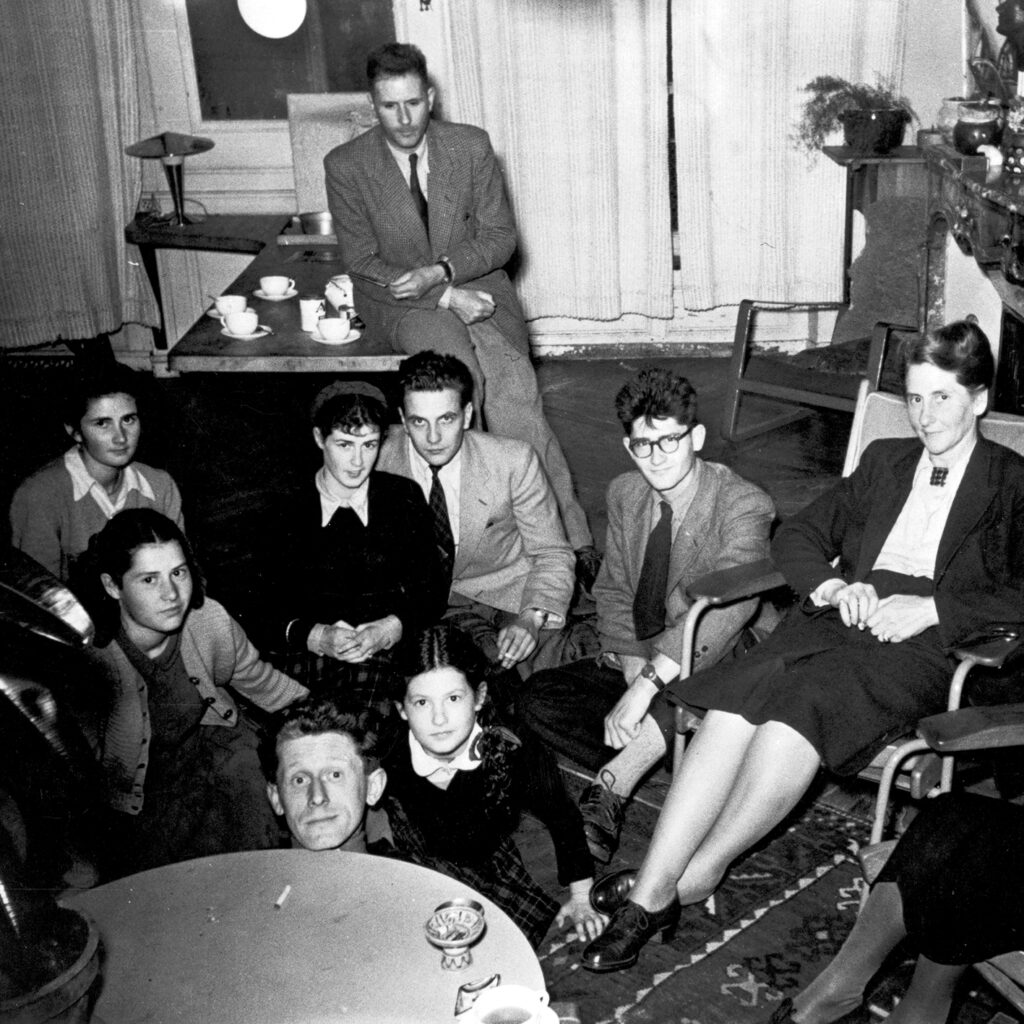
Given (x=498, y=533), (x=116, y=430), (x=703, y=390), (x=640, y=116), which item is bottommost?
(x=703, y=390)

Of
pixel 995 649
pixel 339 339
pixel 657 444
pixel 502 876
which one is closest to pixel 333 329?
pixel 339 339

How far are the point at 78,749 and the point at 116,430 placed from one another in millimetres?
1672

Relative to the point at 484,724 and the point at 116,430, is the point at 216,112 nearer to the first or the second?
the point at 116,430

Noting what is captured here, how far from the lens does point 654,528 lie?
2.97 m

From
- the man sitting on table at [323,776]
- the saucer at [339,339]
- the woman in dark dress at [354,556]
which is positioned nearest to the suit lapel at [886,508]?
the woman in dark dress at [354,556]

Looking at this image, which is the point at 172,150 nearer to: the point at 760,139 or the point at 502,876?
the point at 760,139

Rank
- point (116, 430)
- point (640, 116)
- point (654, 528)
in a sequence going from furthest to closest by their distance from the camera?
point (640, 116), point (116, 430), point (654, 528)

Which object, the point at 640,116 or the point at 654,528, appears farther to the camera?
the point at 640,116

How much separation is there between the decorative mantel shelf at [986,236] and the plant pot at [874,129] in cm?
51

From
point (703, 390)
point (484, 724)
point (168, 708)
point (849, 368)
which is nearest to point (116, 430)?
point (168, 708)

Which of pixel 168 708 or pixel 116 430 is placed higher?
pixel 116 430

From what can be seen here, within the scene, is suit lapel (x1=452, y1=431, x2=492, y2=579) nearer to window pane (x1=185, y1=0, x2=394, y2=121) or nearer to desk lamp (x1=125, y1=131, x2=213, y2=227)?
desk lamp (x1=125, y1=131, x2=213, y2=227)

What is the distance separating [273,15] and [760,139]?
224cm

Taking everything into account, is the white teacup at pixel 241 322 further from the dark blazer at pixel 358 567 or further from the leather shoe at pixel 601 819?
the leather shoe at pixel 601 819
